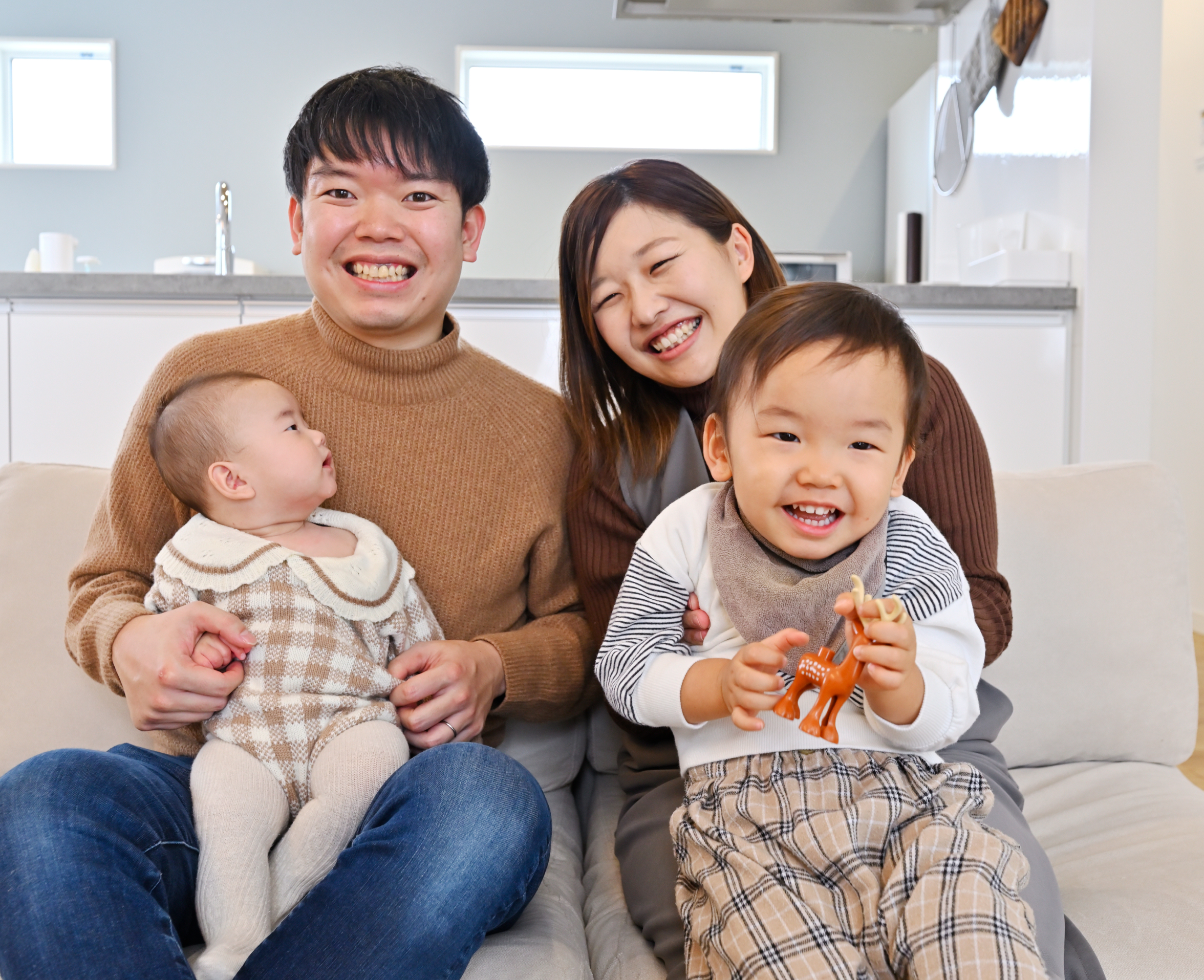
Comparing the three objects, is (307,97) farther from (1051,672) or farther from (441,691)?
(1051,672)

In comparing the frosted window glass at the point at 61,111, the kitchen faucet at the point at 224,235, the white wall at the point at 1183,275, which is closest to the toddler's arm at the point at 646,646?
the kitchen faucet at the point at 224,235

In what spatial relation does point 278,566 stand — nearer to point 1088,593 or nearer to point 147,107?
point 1088,593

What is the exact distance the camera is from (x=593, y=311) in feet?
4.25

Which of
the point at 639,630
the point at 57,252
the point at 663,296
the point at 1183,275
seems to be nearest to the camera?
the point at 639,630

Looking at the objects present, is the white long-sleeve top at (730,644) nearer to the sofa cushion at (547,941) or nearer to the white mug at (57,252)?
the sofa cushion at (547,941)

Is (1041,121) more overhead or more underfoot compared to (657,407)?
more overhead

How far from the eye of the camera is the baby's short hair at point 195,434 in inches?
45.6

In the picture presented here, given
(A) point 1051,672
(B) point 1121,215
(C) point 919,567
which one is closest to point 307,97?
(B) point 1121,215

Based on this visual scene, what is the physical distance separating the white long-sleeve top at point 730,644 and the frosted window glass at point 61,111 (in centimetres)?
498

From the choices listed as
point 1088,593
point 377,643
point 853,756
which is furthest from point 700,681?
point 1088,593

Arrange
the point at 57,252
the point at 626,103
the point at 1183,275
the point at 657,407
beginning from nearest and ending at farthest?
the point at 657,407
the point at 57,252
the point at 1183,275
the point at 626,103

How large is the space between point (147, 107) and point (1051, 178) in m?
4.21

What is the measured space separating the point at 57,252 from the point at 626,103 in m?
2.90

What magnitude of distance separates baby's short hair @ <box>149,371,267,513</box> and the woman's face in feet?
1.45
